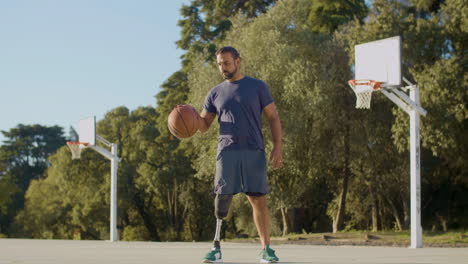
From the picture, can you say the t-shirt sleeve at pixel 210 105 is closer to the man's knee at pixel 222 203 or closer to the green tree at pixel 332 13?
the man's knee at pixel 222 203

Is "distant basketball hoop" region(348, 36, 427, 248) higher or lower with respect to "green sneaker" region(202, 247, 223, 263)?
higher

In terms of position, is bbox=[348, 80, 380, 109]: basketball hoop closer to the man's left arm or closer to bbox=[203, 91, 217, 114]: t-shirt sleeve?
the man's left arm

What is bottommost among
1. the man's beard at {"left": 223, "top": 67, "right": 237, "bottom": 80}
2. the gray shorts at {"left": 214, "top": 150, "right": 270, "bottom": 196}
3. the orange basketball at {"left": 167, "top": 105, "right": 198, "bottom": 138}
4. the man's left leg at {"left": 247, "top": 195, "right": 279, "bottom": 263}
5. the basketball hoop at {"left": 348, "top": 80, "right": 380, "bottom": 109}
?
the man's left leg at {"left": 247, "top": 195, "right": 279, "bottom": 263}

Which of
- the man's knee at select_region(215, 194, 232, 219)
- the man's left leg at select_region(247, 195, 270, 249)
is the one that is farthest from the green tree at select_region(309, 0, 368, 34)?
the man's knee at select_region(215, 194, 232, 219)

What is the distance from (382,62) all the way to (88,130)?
1019 centimetres

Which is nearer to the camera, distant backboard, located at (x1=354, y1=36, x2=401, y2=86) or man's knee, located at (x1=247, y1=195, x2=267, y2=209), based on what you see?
man's knee, located at (x1=247, y1=195, x2=267, y2=209)

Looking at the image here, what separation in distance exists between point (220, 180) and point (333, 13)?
2444 centimetres

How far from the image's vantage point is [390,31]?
21828 millimetres

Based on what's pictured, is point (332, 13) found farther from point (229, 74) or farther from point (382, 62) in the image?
point (229, 74)

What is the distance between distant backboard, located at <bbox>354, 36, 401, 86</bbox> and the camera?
13641mm

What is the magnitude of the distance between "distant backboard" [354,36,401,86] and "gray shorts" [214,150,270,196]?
7.95 m

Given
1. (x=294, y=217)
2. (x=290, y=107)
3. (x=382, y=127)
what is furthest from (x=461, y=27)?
(x=294, y=217)

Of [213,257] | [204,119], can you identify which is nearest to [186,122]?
[204,119]

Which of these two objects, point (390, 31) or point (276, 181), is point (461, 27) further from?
point (276, 181)
